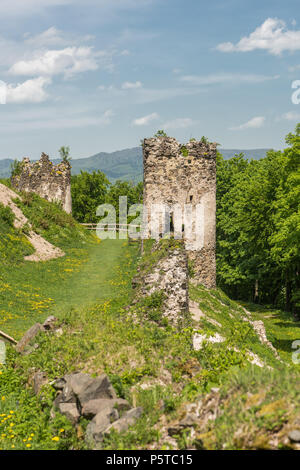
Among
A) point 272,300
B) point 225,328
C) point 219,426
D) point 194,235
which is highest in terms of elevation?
point 194,235

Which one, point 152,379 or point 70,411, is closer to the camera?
point 70,411

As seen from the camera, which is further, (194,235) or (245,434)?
(194,235)

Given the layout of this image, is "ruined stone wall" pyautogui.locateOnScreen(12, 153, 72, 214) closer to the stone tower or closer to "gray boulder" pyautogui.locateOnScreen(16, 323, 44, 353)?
the stone tower

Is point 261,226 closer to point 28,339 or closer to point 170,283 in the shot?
point 170,283

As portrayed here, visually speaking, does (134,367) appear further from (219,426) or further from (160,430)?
(219,426)

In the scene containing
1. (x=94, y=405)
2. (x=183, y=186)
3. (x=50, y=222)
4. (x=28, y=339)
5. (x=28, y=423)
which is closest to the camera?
(x=94, y=405)

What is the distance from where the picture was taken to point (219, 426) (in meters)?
5.59

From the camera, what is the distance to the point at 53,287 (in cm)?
1992

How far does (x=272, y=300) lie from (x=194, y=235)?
89.1 feet

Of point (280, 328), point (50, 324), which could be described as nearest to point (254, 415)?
point (50, 324)

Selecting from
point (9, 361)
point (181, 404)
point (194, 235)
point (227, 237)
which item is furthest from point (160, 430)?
point (227, 237)

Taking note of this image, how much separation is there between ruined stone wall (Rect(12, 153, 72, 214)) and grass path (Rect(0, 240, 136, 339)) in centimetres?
1240

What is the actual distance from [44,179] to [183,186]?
21.8 metres

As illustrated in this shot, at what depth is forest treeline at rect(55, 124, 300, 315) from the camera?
25.2 m
